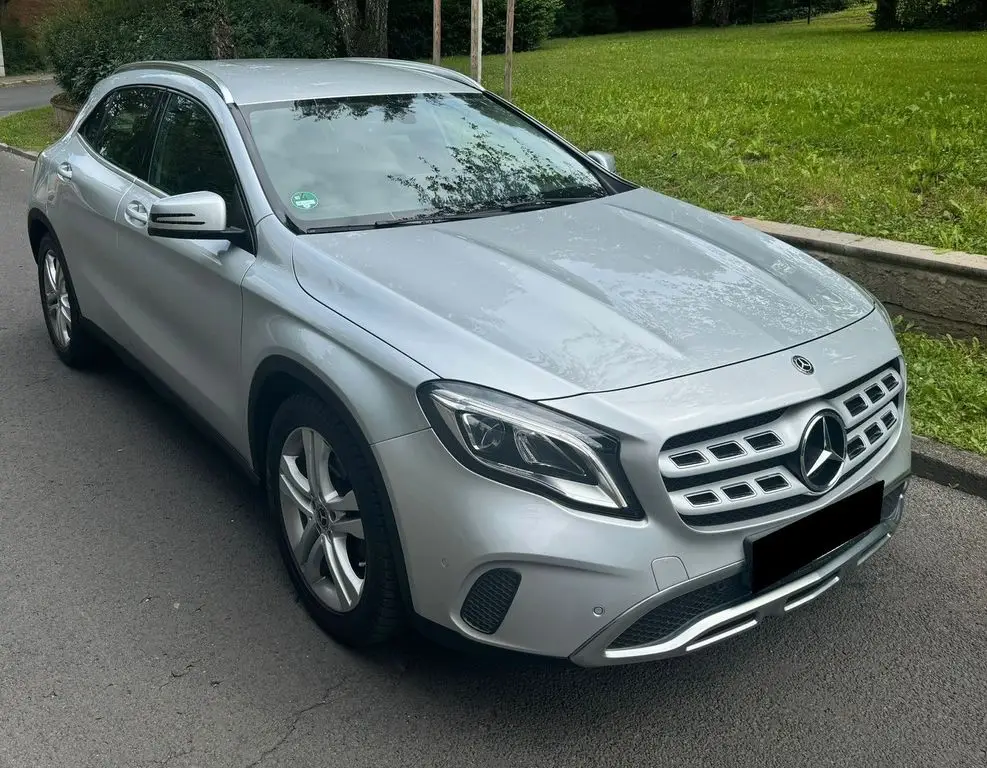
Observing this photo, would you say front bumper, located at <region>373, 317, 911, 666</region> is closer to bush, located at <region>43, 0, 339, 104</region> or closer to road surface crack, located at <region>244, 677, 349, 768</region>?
road surface crack, located at <region>244, 677, 349, 768</region>

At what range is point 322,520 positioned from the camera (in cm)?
313

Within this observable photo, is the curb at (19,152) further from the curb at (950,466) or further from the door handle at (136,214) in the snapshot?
the curb at (950,466)

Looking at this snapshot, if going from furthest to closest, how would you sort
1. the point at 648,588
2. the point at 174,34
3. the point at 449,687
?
1. the point at 174,34
2. the point at 449,687
3. the point at 648,588

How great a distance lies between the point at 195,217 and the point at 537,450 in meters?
1.58

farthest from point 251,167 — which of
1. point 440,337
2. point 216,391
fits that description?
point 440,337

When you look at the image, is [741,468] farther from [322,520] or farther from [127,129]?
[127,129]

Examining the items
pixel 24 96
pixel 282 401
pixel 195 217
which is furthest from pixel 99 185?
pixel 24 96

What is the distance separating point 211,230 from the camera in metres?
3.43

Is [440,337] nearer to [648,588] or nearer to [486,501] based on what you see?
[486,501]

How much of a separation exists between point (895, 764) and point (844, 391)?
97cm

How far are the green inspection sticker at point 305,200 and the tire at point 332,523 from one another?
0.75 metres

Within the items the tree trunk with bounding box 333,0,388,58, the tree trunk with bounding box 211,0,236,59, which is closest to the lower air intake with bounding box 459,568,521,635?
the tree trunk with bounding box 211,0,236,59

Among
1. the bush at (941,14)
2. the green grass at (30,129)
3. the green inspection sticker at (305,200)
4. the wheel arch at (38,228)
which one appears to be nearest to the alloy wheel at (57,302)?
the wheel arch at (38,228)

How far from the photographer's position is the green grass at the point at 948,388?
14.5 ft
